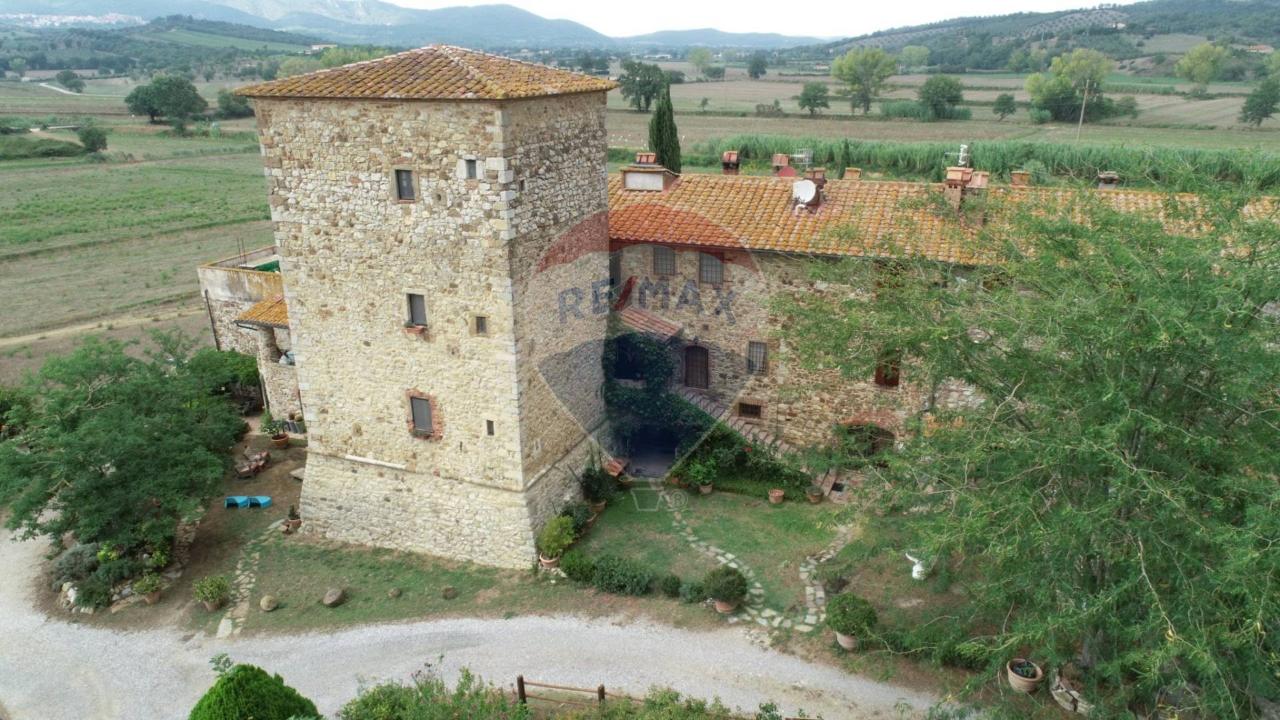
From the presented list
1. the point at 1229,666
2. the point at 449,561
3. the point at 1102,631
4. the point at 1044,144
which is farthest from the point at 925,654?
the point at 1044,144

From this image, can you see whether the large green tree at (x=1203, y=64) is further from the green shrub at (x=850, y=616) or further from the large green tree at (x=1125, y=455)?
the green shrub at (x=850, y=616)

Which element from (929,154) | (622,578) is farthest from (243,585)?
(929,154)

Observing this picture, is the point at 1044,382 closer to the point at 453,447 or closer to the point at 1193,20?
the point at 453,447

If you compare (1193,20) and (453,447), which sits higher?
(1193,20)

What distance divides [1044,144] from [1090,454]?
46.2 meters

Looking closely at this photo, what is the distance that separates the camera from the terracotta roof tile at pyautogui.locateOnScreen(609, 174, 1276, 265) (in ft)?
56.3

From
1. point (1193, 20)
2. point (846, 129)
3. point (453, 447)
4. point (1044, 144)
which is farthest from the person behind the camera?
point (1193, 20)

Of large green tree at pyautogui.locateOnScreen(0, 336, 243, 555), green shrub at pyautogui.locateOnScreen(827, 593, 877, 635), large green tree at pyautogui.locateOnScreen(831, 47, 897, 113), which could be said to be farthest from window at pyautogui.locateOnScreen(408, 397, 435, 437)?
large green tree at pyautogui.locateOnScreen(831, 47, 897, 113)

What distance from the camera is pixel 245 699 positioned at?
38.0 ft

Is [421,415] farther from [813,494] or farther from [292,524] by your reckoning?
[813,494]

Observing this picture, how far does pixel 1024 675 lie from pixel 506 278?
10.9 meters

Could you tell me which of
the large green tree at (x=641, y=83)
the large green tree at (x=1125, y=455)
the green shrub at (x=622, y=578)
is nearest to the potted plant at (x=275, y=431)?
the green shrub at (x=622, y=578)

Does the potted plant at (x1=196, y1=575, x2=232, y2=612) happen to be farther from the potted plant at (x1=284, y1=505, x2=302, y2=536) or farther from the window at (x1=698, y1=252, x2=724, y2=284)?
the window at (x1=698, y1=252, x2=724, y2=284)

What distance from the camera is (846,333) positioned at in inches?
512
